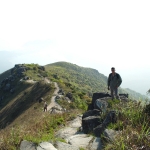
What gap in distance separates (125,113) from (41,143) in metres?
3.43

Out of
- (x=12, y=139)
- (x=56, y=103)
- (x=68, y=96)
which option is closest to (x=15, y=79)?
(x=68, y=96)

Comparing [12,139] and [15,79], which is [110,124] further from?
[15,79]

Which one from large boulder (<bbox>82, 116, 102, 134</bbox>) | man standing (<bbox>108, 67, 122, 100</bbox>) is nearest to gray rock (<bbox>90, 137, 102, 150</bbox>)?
large boulder (<bbox>82, 116, 102, 134</bbox>)

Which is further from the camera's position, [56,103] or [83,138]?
[56,103]

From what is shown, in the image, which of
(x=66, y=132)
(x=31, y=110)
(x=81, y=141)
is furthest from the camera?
(x=31, y=110)

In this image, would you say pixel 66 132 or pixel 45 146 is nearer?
pixel 45 146

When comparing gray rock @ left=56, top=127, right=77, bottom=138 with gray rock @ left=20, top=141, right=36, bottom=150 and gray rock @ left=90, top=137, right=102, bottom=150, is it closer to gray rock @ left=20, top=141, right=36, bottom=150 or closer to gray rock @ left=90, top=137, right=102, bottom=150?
gray rock @ left=90, top=137, right=102, bottom=150

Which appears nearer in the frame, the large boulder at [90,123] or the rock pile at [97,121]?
the rock pile at [97,121]

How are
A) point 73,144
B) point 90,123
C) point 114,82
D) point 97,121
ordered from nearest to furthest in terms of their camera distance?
point 73,144, point 97,121, point 90,123, point 114,82

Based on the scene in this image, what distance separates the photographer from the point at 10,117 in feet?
169

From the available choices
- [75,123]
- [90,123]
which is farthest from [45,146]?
[75,123]

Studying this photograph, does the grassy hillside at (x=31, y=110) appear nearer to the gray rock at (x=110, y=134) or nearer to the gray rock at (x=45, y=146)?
the gray rock at (x=45, y=146)

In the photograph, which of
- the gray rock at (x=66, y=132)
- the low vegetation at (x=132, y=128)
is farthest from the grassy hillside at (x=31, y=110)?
the low vegetation at (x=132, y=128)

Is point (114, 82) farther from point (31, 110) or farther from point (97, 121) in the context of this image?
point (31, 110)
